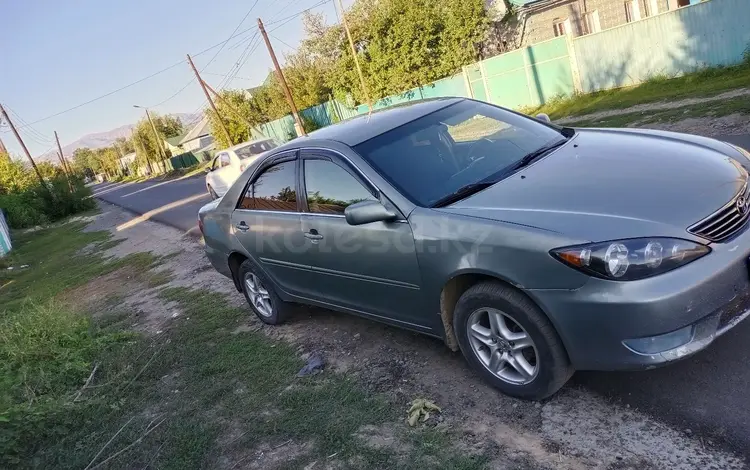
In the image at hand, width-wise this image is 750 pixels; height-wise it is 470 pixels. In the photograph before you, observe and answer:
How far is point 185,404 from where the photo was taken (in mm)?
4285

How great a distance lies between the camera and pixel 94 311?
8.16 metres

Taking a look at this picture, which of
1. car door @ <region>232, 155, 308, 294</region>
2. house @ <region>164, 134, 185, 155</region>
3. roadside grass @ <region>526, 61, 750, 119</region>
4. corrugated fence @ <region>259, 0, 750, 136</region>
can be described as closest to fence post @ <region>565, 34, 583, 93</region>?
corrugated fence @ <region>259, 0, 750, 136</region>

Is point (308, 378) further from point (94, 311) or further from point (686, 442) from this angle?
point (94, 311)

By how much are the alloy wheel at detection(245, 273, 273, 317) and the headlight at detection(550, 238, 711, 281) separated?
3.38 m

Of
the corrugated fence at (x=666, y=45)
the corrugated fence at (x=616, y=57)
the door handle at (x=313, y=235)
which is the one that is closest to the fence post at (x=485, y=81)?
the corrugated fence at (x=616, y=57)

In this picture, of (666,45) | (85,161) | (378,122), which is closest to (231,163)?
(666,45)

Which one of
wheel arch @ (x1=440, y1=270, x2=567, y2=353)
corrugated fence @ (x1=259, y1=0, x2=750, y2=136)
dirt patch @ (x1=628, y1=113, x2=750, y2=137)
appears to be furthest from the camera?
corrugated fence @ (x1=259, y1=0, x2=750, y2=136)

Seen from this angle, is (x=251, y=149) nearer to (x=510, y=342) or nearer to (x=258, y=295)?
(x=258, y=295)

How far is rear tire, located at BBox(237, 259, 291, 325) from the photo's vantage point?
5.24m

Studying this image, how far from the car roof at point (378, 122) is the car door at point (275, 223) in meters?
0.36

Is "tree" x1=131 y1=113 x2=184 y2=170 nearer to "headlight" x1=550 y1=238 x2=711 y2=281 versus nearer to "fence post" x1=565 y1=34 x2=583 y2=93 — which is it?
"fence post" x1=565 y1=34 x2=583 y2=93

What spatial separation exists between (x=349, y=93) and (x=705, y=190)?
96.4 feet

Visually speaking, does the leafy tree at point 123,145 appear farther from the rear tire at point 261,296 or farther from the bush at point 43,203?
the rear tire at point 261,296

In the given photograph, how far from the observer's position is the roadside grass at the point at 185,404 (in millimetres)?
3295
